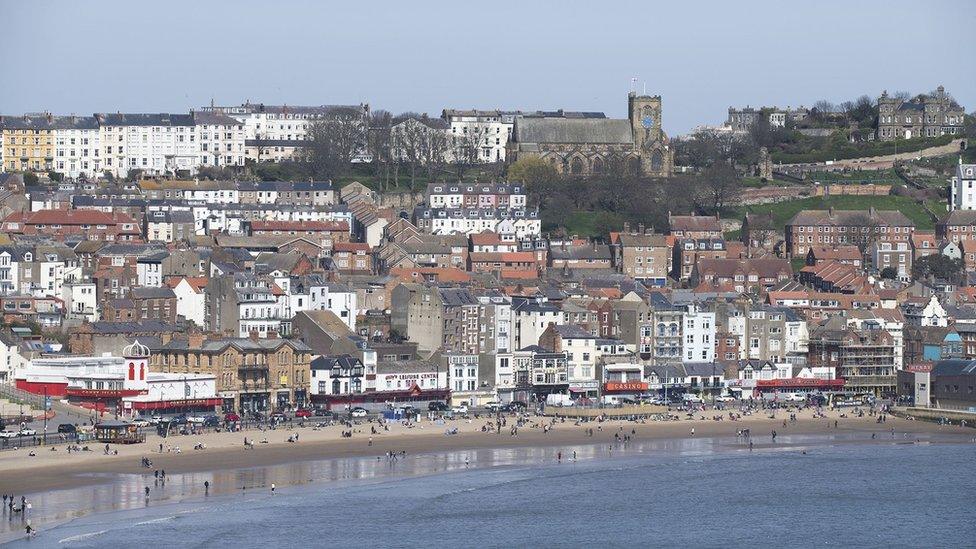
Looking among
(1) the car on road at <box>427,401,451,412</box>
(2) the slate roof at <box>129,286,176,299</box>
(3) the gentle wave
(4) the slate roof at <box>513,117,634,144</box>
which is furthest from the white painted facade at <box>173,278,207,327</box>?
(4) the slate roof at <box>513,117,634,144</box>

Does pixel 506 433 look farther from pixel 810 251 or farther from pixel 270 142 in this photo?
pixel 270 142

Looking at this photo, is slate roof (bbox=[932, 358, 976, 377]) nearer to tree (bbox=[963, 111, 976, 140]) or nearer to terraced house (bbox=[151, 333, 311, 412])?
terraced house (bbox=[151, 333, 311, 412])

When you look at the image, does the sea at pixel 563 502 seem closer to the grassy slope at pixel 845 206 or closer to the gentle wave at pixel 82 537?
the gentle wave at pixel 82 537

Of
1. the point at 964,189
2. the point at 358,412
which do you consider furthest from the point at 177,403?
the point at 964,189

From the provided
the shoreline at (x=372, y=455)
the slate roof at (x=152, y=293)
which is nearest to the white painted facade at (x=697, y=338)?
the shoreline at (x=372, y=455)

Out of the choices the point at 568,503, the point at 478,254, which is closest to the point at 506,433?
the point at 568,503
